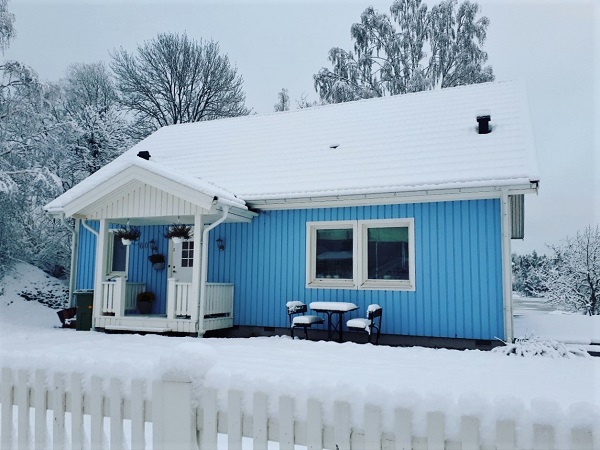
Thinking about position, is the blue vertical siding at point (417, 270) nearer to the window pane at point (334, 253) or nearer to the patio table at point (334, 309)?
the window pane at point (334, 253)

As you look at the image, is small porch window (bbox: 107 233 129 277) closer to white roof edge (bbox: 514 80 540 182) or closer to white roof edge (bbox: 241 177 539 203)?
white roof edge (bbox: 241 177 539 203)

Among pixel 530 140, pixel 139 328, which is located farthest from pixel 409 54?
pixel 139 328

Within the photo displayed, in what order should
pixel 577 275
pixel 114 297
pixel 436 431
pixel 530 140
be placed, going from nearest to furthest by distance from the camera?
pixel 436 431
pixel 530 140
pixel 114 297
pixel 577 275

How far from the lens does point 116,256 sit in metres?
12.2

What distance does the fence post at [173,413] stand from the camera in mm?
2090

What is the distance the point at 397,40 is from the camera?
70.3 ft

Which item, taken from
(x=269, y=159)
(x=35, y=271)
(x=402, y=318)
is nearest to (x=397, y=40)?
(x=269, y=159)

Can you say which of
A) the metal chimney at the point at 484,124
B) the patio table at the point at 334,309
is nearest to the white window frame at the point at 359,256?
the patio table at the point at 334,309

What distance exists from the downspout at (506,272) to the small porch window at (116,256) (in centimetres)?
869

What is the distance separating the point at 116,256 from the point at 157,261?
1757 millimetres

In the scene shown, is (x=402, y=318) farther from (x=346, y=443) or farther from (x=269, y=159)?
(x=346, y=443)

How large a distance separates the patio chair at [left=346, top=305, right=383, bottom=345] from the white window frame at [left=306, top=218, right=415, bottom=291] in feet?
1.98

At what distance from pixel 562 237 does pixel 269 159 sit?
38.4 feet

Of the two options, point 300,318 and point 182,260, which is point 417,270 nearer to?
point 300,318
